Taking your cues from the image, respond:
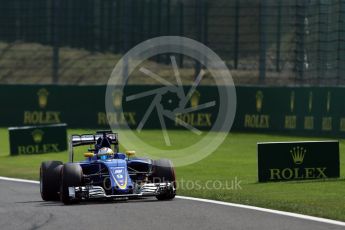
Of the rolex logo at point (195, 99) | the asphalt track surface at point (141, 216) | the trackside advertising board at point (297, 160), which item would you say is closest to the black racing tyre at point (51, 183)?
the asphalt track surface at point (141, 216)

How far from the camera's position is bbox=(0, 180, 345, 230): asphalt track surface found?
13.4 m

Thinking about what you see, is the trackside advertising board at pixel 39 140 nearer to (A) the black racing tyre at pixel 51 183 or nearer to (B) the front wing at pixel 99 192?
(A) the black racing tyre at pixel 51 183

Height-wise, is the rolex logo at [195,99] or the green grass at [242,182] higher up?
the rolex logo at [195,99]

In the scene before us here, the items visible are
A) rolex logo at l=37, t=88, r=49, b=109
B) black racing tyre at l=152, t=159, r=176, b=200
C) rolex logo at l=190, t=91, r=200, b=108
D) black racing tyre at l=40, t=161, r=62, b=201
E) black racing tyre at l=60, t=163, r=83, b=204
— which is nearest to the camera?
black racing tyre at l=60, t=163, r=83, b=204

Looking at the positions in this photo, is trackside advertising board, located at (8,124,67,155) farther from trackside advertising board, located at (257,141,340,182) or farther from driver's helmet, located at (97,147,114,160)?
driver's helmet, located at (97,147,114,160)

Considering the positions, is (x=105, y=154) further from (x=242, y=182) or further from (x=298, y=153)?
(x=298, y=153)

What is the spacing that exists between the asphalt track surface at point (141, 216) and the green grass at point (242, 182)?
84 cm

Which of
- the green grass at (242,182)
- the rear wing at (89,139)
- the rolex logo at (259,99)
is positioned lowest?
the green grass at (242,182)

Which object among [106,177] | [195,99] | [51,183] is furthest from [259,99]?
[106,177]

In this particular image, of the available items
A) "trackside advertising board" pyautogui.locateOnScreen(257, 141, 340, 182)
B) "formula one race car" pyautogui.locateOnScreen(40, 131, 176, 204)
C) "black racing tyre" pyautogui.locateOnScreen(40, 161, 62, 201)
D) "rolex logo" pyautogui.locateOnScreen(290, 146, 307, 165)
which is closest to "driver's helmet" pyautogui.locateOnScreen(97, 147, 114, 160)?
"formula one race car" pyautogui.locateOnScreen(40, 131, 176, 204)

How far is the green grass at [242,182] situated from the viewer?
15906 millimetres

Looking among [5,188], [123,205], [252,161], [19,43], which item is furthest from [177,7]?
[123,205]

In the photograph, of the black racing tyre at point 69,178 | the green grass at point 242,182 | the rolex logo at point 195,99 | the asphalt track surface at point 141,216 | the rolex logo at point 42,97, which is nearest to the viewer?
the asphalt track surface at point 141,216

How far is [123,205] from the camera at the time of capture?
16.2 metres
